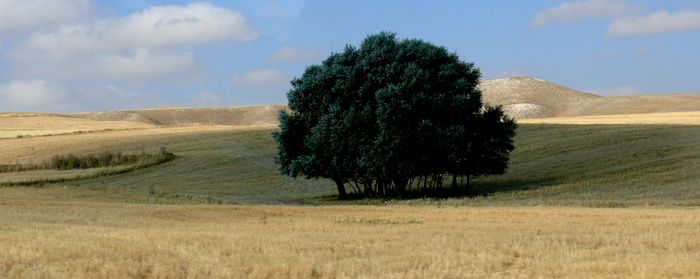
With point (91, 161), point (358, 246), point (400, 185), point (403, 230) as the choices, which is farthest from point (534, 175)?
point (91, 161)

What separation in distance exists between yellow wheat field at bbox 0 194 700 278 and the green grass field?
43.2 feet

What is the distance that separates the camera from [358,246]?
59.7 ft

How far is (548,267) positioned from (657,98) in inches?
6683

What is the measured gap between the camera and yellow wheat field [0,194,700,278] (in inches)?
570

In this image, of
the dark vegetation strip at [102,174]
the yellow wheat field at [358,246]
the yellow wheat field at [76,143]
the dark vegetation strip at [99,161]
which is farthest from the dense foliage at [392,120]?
the yellow wheat field at [76,143]

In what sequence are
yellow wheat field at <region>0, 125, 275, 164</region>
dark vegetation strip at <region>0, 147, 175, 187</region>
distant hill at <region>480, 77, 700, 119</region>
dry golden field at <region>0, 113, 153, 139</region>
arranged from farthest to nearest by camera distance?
distant hill at <region>480, 77, 700, 119</region> < dry golden field at <region>0, 113, 153, 139</region> < yellow wheat field at <region>0, 125, 275, 164</region> < dark vegetation strip at <region>0, 147, 175, 187</region>

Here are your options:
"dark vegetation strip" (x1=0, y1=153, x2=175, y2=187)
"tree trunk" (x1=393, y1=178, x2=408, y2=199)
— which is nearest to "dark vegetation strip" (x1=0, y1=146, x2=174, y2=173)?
"dark vegetation strip" (x1=0, y1=153, x2=175, y2=187)

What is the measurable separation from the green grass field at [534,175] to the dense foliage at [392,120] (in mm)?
2444

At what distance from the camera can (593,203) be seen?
36.0 metres

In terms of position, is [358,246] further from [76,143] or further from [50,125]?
[50,125]

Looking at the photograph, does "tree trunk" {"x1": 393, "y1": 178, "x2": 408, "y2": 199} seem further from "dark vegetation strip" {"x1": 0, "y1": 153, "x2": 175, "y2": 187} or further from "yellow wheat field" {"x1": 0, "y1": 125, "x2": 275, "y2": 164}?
"yellow wheat field" {"x1": 0, "y1": 125, "x2": 275, "y2": 164}

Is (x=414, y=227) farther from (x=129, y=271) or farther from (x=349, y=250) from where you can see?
(x=129, y=271)

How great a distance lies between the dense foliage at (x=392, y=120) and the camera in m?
47.2

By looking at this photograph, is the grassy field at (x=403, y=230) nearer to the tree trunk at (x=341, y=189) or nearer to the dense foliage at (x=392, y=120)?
the tree trunk at (x=341, y=189)
